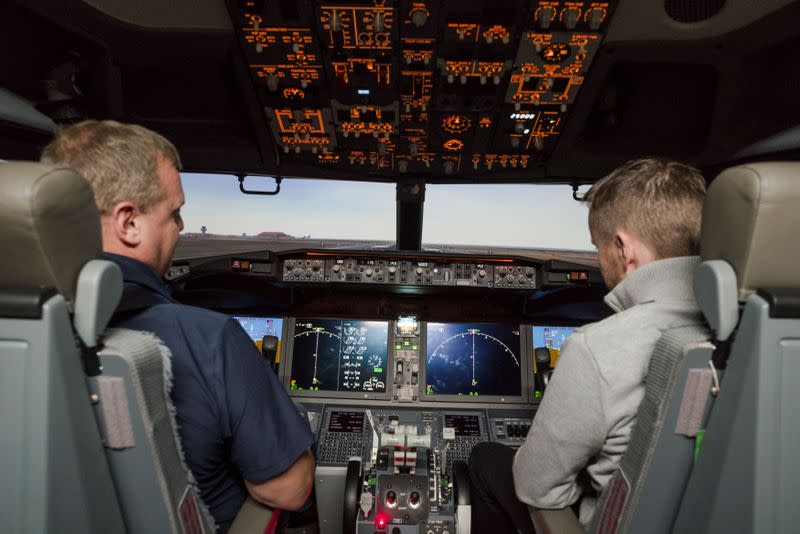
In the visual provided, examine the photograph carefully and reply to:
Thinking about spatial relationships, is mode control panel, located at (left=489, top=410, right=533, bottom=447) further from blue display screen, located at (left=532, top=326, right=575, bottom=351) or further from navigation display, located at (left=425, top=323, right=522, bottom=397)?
blue display screen, located at (left=532, top=326, right=575, bottom=351)

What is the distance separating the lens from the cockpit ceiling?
197 centimetres

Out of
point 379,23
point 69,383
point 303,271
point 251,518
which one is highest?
point 379,23

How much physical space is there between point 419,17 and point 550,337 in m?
1.64

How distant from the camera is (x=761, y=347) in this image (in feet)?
2.13

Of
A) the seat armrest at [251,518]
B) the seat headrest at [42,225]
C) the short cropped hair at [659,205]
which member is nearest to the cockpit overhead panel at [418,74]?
the short cropped hair at [659,205]

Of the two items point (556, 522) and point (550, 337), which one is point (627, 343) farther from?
point (550, 337)

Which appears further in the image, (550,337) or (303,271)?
(550,337)

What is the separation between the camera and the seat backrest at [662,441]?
0.76 metres

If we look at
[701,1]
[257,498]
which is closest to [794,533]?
[257,498]

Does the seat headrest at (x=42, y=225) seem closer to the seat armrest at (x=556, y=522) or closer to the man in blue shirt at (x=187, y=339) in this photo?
the man in blue shirt at (x=187, y=339)

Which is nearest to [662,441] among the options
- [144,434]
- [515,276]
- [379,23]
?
[144,434]

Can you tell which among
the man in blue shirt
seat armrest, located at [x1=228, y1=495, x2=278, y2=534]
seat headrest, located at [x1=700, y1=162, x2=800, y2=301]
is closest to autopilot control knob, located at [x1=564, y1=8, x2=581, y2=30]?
seat headrest, located at [x1=700, y1=162, x2=800, y2=301]

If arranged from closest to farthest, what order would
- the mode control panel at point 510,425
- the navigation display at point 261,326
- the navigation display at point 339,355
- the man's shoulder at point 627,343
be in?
1. the man's shoulder at point 627,343
2. the mode control panel at point 510,425
3. the navigation display at point 339,355
4. the navigation display at point 261,326

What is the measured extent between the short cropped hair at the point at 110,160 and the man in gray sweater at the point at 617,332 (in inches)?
37.9
